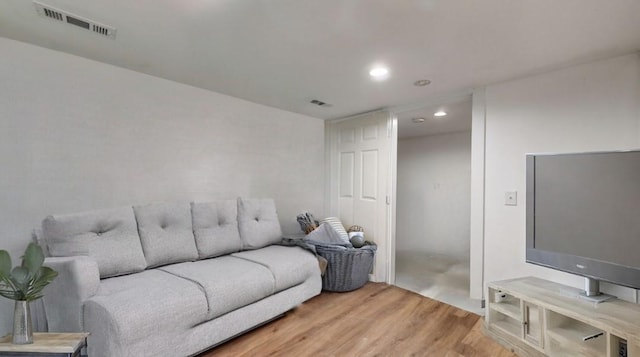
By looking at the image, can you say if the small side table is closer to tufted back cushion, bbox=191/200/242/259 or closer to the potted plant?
the potted plant

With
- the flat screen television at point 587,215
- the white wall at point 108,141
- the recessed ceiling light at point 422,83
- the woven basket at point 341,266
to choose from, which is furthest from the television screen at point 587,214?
the white wall at point 108,141

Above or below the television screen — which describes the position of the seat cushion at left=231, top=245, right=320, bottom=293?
below

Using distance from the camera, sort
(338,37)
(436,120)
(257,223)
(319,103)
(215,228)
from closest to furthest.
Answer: (338,37) → (215,228) → (257,223) → (319,103) → (436,120)

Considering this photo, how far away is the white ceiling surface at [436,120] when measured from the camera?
329 centimetres

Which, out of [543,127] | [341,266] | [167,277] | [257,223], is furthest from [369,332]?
[543,127]

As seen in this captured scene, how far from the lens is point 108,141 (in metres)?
2.33

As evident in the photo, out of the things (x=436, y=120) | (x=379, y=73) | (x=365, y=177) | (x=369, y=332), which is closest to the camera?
(x=369, y=332)

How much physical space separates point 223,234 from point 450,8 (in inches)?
93.4

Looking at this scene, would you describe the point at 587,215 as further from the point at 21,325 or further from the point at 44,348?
the point at 21,325

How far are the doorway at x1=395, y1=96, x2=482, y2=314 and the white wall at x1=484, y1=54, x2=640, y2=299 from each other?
3.46 feet

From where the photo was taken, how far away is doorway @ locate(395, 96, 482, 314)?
3.92 metres

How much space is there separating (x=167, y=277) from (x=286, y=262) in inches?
35.7

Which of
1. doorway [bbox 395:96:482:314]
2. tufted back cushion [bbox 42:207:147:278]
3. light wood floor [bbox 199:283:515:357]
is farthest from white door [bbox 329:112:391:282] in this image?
tufted back cushion [bbox 42:207:147:278]

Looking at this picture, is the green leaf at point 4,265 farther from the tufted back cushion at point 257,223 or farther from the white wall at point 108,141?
the tufted back cushion at point 257,223
